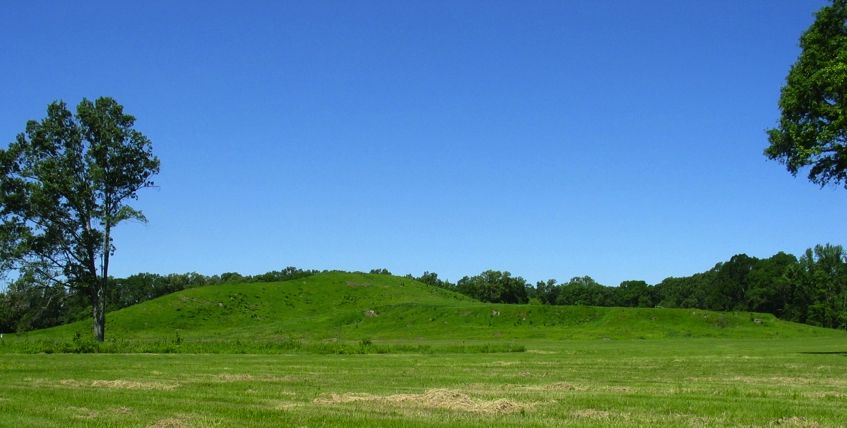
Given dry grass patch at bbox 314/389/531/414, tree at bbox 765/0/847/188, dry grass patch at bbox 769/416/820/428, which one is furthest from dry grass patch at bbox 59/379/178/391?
tree at bbox 765/0/847/188

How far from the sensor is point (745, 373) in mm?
24578

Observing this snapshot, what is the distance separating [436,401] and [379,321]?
265ft

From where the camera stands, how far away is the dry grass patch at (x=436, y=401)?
14148mm

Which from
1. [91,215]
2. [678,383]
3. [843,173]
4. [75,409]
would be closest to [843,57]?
[843,173]

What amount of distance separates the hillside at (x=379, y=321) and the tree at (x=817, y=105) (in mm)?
34926

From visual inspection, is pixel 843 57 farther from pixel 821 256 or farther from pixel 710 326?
pixel 821 256

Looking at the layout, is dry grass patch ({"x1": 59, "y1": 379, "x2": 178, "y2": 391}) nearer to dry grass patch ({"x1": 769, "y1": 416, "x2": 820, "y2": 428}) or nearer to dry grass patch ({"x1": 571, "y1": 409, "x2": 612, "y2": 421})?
dry grass patch ({"x1": 571, "y1": 409, "x2": 612, "y2": 421})

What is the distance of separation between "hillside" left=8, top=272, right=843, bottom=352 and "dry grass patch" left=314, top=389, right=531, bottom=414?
51317 millimetres

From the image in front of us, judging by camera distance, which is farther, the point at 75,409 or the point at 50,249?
the point at 50,249

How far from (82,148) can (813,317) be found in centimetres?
13482

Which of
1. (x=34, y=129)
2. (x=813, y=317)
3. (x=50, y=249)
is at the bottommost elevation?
(x=813, y=317)

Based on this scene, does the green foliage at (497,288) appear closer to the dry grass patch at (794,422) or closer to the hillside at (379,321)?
the hillside at (379,321)

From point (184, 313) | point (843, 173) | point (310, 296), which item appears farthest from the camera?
point (310, 296)

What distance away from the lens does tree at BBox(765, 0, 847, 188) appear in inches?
1380
